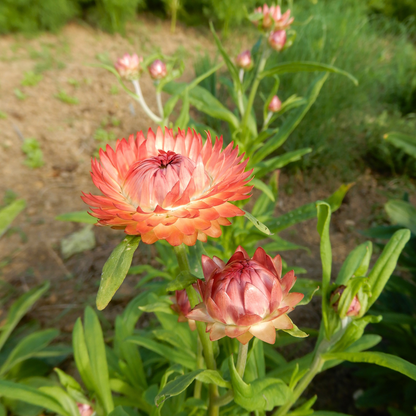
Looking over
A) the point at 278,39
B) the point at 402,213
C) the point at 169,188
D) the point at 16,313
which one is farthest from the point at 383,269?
the point at 16,313

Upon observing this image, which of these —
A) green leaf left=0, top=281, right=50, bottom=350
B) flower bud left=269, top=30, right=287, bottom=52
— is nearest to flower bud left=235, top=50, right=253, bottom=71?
flower bud left=269, top=30, right=287, bottom=52

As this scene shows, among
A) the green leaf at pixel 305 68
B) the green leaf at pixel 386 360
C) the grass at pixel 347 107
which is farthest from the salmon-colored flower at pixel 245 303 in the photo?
the grass at pixel 347 107

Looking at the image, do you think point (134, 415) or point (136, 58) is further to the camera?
point (136, 58)

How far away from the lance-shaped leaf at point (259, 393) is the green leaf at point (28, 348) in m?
1.05

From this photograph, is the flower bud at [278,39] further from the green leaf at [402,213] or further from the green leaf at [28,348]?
the green leaf at [28,348]

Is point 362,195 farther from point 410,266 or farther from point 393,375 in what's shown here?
point 393,375

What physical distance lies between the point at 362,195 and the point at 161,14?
184 inches

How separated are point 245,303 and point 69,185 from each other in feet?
7.90

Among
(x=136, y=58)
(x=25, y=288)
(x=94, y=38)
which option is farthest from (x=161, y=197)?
(x=94, y=38)

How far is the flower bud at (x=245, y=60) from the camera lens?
4.92ft

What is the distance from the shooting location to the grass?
260 cm

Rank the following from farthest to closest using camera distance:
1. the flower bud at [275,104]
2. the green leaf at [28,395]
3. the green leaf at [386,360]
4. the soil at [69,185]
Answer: the soil at [69,185] → the flower bud at [275,104] → the green leaf at [28,395] → the green leaf at [386,360]

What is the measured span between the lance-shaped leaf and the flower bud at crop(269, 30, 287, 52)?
4.15ft

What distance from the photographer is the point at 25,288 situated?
191cm
